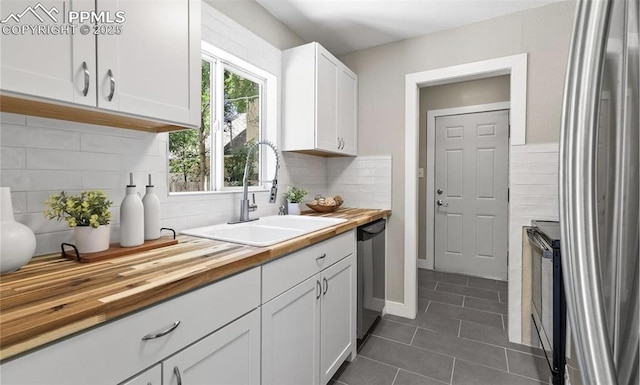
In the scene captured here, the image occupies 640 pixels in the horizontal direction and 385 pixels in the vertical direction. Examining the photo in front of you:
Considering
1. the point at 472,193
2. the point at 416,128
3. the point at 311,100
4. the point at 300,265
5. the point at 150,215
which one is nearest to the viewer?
the point at 150,215

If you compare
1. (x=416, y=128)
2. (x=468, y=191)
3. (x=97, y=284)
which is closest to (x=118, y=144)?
(x=97, y=284)

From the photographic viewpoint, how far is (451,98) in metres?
3.74

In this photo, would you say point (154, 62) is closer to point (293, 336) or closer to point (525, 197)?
point (293, 336)

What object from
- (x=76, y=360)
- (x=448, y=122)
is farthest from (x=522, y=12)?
(x=76, y=360)

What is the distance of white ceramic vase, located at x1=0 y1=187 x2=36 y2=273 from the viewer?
0.84m

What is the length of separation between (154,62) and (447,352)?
2406 mm

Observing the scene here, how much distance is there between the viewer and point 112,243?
1252mm

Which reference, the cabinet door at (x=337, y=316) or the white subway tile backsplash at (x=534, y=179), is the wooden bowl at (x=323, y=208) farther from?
the white subway tile backsplash at (x=534, y=179)

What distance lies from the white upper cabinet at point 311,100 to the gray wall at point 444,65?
449 millimetres

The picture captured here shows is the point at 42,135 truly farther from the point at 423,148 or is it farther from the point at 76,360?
the point at 423,148

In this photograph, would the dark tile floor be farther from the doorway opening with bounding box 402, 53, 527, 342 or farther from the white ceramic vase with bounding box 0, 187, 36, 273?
the white ceramic vase with bounding box 0, 187, 36, 273

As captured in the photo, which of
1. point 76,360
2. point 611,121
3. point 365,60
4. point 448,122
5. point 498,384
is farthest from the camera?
point 448,122

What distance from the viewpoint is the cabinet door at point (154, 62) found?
40.2 inches

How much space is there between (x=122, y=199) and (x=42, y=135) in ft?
1.19
